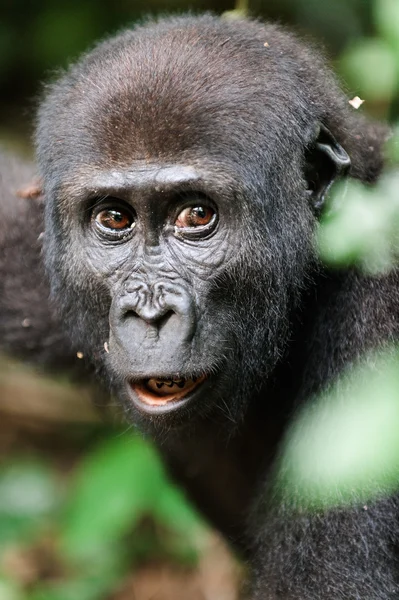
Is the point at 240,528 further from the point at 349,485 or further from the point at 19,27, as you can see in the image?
the point at 19,27

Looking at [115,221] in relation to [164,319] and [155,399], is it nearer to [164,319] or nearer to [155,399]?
[164,319]

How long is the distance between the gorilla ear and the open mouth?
1.05m

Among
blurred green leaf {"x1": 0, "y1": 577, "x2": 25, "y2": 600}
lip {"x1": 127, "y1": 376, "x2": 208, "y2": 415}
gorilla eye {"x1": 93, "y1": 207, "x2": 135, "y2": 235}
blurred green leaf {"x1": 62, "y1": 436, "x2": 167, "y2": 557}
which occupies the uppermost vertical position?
gorilla eye {"x1": 93, "y1": 207, "x2": 135, "y2": 235}

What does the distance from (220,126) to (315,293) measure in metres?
1.01

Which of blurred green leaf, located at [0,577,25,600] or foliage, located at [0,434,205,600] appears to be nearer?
blurred green leaf, located at [0,577,25,600]

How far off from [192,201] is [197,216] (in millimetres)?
73

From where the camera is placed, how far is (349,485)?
12.4 feet

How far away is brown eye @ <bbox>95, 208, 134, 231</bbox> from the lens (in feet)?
13.5

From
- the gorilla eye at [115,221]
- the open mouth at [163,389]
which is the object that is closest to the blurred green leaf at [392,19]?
the gorilla eye at [115,221]

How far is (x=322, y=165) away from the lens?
13.9ft

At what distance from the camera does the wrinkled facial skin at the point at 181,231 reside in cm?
384

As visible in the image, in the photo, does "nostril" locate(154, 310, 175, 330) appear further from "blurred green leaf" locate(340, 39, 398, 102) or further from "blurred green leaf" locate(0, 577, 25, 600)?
"blurred green leaf" locate(0, 577, 25, 600)

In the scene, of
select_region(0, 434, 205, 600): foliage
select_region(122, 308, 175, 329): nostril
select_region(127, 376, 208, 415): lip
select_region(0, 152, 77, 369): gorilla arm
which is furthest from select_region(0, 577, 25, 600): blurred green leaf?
select_region(122, 308, 175, 329): nostril

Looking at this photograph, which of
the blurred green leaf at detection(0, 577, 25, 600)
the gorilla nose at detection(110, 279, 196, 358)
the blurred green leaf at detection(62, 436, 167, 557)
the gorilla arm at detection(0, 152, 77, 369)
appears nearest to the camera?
the gorilla nose at detection(110, 279, 196, 358)
